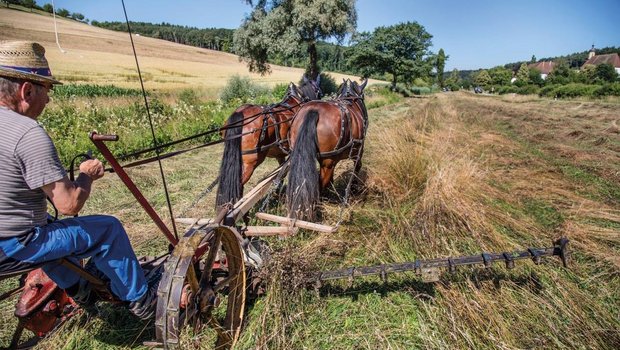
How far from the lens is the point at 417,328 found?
93.9 inches

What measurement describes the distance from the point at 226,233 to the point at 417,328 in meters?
1.58

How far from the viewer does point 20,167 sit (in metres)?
1.53

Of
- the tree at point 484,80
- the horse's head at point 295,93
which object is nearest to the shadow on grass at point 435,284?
the horse's head at point 295,93

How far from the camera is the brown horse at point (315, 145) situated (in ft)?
12.4

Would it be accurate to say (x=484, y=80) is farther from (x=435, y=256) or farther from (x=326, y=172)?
(x=435, y=256)

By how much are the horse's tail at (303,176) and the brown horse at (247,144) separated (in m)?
0.57

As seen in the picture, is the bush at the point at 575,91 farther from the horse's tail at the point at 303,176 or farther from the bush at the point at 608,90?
the horse's tail at the point at 303,176

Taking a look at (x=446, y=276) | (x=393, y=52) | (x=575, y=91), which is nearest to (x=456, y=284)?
(x=446, y=276)

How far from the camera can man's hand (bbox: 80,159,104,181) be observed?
177cm

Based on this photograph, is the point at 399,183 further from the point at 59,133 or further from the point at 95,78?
the point at 95,78

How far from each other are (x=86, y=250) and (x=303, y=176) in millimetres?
2370

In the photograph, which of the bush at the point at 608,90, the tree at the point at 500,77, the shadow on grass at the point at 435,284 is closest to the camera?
the shadow on grass at the point at 435,284

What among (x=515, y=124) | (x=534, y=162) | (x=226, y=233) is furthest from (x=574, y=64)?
(x=226, y=233)

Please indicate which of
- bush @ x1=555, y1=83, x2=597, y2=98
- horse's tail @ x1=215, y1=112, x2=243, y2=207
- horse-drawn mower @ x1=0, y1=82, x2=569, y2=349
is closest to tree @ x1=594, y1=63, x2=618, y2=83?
bush @ x1=555, y1=83, x2=597, y2=98
